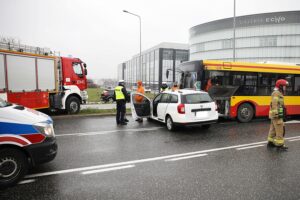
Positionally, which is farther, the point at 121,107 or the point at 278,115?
the point at 121,107

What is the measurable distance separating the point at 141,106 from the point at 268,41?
5118 cm

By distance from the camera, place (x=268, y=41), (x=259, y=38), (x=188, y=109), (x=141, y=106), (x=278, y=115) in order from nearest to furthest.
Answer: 1. (x=278, y=115)
2. (x=188, y=109)
3. (x=141, y=106)
4. (x=268, y=41)
5. (x=259, y=38)

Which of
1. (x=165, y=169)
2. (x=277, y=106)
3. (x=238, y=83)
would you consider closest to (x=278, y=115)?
(x=277, y=106)

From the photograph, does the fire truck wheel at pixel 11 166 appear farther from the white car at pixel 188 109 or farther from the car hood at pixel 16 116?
the white car at pixel 188 109

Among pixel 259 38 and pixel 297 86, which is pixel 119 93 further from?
pixel 259 38

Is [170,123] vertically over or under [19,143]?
under

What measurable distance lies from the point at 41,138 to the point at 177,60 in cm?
8505

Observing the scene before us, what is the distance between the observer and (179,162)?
5027mm

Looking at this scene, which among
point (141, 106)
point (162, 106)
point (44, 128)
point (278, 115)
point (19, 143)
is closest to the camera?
point (19, 143)

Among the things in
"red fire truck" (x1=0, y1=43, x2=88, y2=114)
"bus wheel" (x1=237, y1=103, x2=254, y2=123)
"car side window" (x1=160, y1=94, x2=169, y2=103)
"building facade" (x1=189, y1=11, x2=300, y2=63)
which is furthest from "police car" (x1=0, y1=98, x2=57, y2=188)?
"building facade" (x1=189, y1=11, x2=300, y2=63)

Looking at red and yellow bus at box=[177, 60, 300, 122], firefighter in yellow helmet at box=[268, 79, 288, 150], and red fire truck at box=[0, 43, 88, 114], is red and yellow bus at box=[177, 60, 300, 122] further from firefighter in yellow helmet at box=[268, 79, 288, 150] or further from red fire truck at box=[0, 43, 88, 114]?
red fire truck at box=[0, 43, 88, 114]

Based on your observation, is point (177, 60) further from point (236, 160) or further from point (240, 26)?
point (236, 160)

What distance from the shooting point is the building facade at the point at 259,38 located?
161 feet

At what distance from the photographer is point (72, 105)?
11914 millimetres
